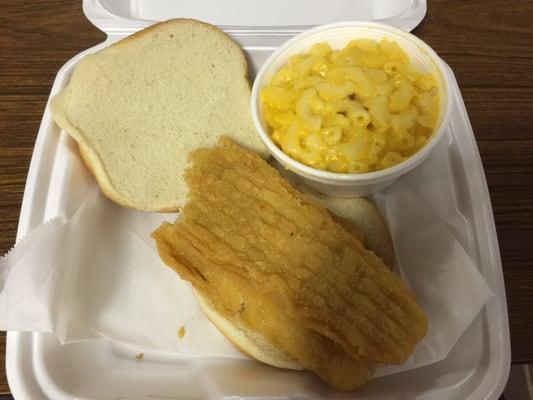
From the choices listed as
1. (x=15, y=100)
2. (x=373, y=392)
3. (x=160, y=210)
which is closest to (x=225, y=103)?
(x=160, y=210)

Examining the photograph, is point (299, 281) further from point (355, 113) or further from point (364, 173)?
point (355, 113)

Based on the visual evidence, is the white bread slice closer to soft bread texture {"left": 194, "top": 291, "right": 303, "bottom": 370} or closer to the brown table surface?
soft bread texture {"left": 194, "top": 291, "right": 303, "bottom": 370}

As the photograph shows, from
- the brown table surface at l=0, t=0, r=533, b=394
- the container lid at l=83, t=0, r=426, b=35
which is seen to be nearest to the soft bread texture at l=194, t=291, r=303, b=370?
the brown table surface at l=0, t=0, r=533, b=394

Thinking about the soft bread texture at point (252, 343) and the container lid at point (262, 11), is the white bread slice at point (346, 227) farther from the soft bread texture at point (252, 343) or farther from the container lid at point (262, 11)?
the container lid at point (262, 11)

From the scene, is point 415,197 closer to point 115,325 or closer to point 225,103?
point 225,103

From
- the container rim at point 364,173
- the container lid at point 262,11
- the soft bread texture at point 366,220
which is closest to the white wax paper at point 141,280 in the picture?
the soft bread texture at point 366,220

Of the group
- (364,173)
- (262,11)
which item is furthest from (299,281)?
(262,11)
